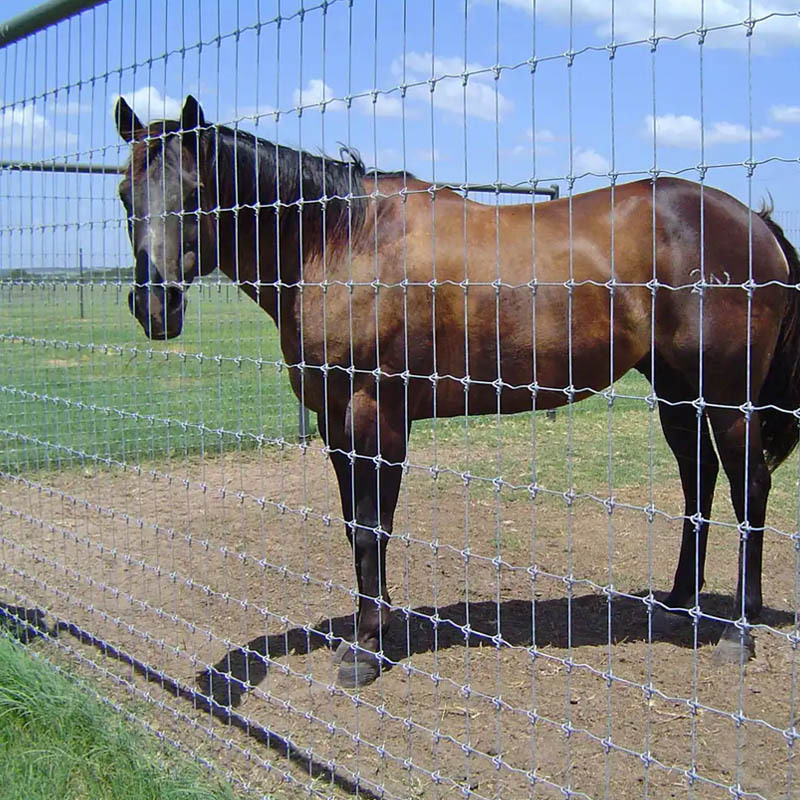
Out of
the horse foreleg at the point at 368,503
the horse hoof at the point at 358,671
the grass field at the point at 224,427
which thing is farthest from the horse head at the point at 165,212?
the grass field at the point at 224,427

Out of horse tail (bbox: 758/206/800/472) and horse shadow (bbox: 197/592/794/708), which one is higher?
horse tail (bbox: 758/206/800/472)

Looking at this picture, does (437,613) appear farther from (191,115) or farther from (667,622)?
(191,115)

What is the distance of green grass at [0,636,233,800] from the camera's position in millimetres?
2672

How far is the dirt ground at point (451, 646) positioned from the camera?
2.70 metres

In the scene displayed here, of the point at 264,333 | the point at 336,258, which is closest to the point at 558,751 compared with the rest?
the point at 336,258

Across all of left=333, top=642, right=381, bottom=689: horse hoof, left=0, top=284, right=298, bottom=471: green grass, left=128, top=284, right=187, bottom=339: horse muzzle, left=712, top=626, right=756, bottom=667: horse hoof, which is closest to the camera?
left=128, top=284, right=187, bottom=339: horse muzzle

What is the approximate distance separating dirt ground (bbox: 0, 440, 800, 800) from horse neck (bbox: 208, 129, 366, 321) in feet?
2.81

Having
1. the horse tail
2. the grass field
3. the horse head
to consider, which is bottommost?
the grass field

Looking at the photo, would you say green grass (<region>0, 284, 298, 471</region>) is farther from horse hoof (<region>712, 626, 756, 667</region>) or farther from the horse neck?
horse hoof (<region>712, 626, 756, 667</region>)

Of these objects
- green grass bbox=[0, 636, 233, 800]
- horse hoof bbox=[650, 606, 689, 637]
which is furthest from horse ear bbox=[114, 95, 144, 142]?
horse hoof bbox=[650, 606, 689, 637]

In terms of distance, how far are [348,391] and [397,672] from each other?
113cm

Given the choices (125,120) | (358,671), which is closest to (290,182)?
(125,120)

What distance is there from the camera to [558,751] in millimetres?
2873

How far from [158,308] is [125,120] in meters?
0.74
